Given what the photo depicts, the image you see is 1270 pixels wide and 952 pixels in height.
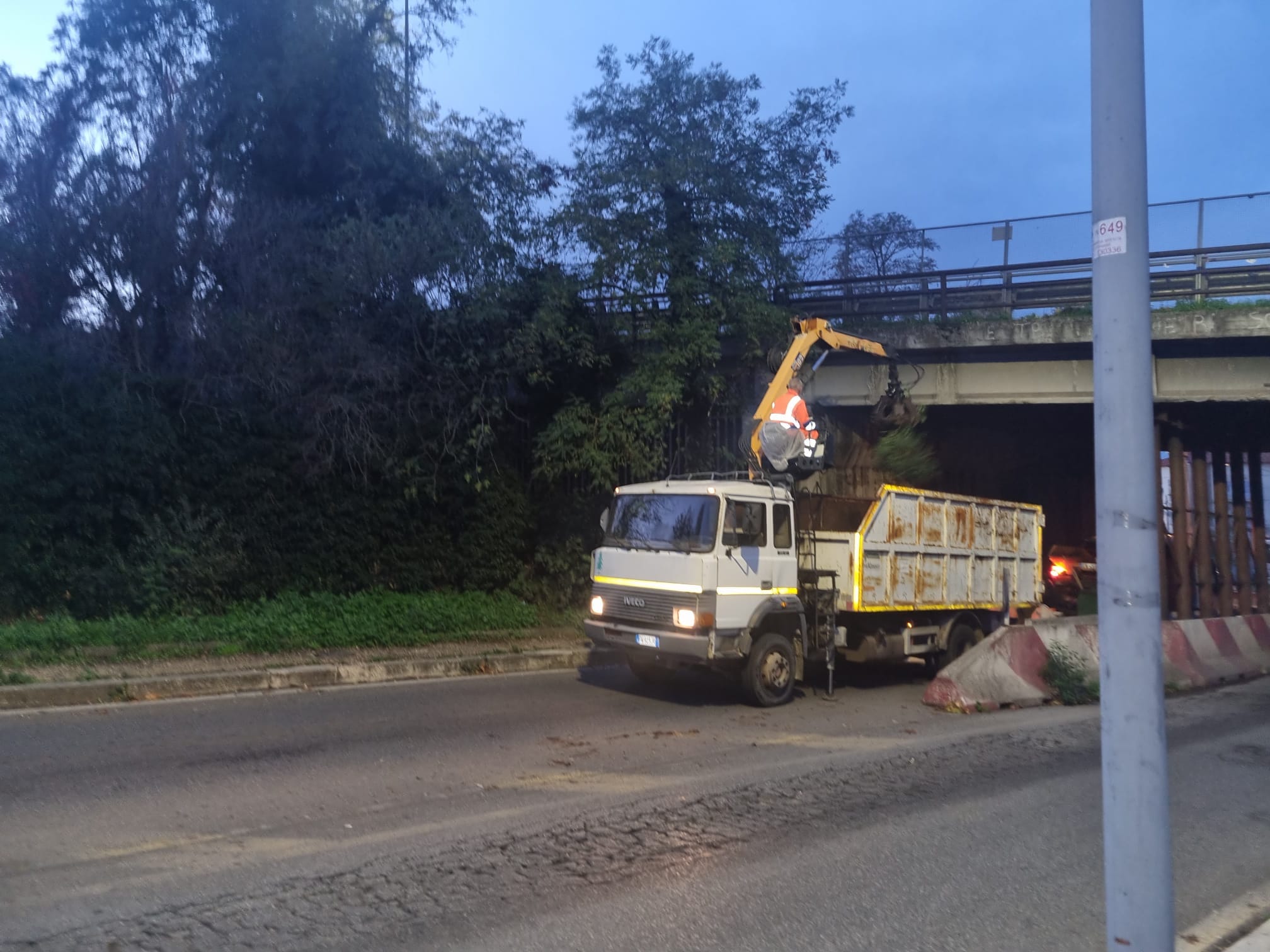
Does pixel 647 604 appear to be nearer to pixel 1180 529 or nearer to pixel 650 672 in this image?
pixel 650 672

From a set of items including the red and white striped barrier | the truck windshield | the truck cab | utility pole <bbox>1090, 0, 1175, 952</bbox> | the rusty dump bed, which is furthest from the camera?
the rusty dump bed

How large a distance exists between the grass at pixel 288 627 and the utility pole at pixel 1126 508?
11444mm

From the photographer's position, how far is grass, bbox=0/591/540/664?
12.5 meters

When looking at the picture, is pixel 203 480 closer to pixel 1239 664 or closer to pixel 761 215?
pixel 761 215

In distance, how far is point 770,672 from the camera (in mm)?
12125

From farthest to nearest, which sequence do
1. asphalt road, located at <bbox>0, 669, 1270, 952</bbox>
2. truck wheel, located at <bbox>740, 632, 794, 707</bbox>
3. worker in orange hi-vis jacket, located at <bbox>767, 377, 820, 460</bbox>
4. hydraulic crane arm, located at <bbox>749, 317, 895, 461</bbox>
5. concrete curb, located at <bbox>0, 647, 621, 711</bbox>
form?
hydraulic crane arm, located at <bbox>749, 317, 895, 461</bbox> < worker in orange hi-vis jacket, located at <bbox>767, 377, 820, 460</bbox> < truck wheel, located at <bbox>740, 632, 794, 707</bbox> < concrete curb, located at <bbox>0, 647, 621, 711</bbox> < asphalt road, located at <bbox>0, 669, 1270, 952</bbox>

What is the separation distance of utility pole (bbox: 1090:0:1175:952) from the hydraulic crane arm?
9.46 metres

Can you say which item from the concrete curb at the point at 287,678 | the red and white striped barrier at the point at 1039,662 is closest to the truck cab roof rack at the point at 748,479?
the red and white striped barrier at the point at 1039,662

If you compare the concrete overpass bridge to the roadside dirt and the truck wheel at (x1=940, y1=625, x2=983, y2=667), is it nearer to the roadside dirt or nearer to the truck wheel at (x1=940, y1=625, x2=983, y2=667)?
the truck wheel at (x1=940, y1=625, x2=983, y2=667)

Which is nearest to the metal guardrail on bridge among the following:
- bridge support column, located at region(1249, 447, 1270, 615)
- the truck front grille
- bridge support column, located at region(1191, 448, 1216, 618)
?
bridge support column, located at region(1191, 448, 1216, 618)

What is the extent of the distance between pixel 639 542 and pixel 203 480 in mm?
6974

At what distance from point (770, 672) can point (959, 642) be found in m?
4.00

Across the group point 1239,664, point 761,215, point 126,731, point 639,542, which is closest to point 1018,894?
point 639,542

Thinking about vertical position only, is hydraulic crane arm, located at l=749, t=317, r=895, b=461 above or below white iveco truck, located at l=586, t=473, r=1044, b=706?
above
